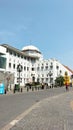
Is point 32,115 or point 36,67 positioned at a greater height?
point 36,67

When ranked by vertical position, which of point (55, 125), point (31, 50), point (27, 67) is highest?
point (31, 50)

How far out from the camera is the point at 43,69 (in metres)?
120

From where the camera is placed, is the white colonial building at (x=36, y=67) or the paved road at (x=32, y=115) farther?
the white colonial building at (x=36, y=67)

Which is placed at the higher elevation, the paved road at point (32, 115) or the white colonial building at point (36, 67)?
the white colonial building at point (36, 67)

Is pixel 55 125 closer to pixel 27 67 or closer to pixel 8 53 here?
pixel 8 53

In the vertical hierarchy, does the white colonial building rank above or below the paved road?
above

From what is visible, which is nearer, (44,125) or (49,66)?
(44,125)

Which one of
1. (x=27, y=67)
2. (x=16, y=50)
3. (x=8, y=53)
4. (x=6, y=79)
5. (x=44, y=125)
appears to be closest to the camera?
(x=44, y=125)

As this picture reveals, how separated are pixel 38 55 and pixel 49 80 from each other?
11534mm

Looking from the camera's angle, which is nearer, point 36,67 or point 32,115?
point 32,115

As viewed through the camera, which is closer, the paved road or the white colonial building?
the paved road

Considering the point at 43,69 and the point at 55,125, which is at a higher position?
the point at 43,69

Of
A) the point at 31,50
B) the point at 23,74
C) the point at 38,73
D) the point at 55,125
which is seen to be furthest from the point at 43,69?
the point at 55,125

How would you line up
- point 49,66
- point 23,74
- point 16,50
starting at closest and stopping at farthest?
point 16,50 → point 23,74 → point 49,66
